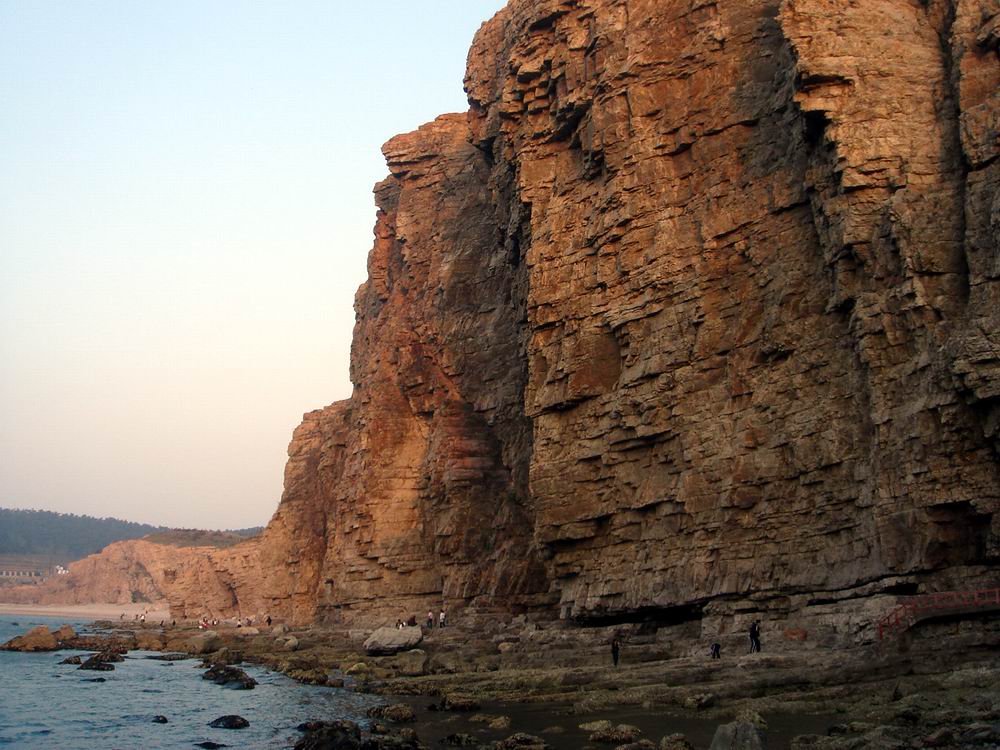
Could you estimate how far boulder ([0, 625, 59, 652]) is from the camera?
194ft

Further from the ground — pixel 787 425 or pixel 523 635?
pixel 787 425

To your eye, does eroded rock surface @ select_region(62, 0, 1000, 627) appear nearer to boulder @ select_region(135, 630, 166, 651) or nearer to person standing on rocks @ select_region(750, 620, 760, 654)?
person standing on rocks @ select_region(750, 620, 760, 654)

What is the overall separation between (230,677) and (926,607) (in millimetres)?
27144

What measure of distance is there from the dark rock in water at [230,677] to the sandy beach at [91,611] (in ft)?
277

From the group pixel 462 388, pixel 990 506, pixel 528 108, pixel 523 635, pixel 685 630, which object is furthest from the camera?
pixel 462 388

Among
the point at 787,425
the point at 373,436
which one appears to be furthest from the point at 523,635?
the point at 373,436

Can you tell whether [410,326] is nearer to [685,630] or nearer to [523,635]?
[523,635]

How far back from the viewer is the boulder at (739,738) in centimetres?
1692

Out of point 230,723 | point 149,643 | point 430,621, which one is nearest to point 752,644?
point 230,723

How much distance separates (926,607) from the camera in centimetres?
2444

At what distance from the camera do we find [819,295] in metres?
31.0

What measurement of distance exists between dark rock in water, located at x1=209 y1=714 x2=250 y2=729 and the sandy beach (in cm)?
9934

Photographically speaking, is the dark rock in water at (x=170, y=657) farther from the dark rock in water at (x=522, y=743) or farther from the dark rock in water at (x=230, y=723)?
the dark rock in water at (x=522, y=743)

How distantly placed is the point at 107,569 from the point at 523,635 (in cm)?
13061
